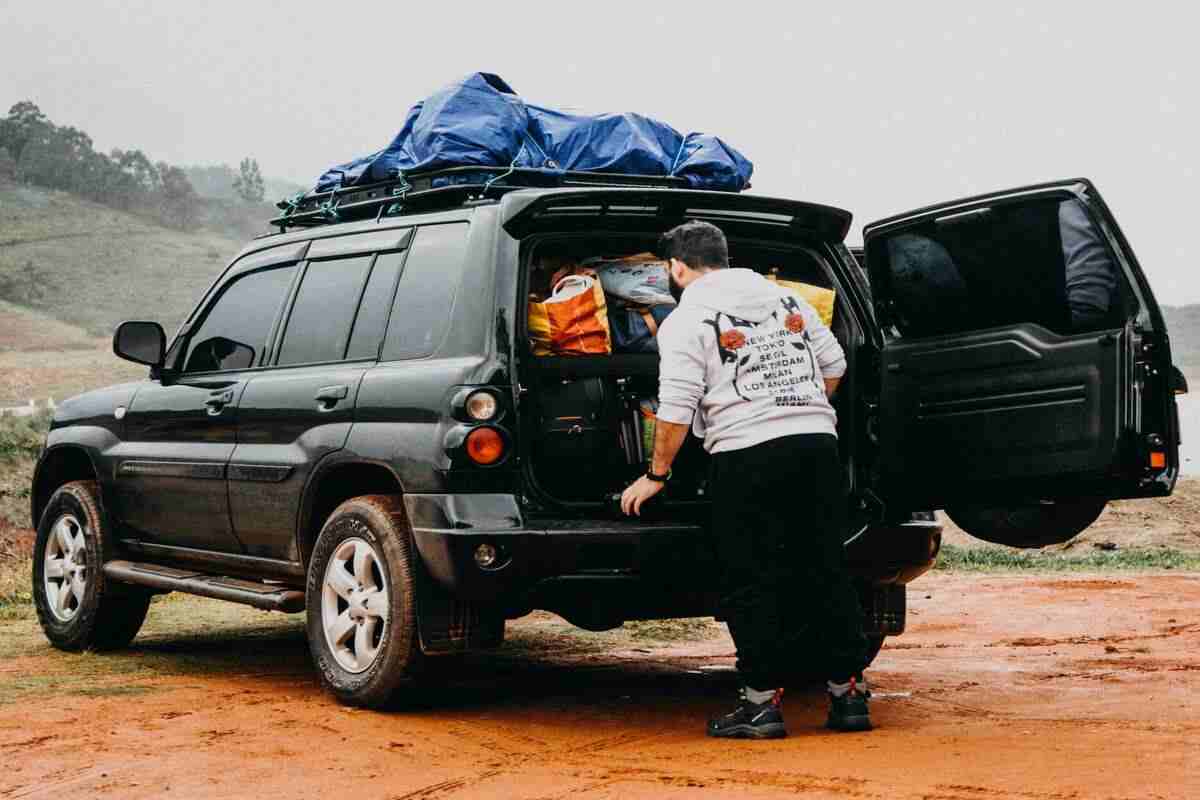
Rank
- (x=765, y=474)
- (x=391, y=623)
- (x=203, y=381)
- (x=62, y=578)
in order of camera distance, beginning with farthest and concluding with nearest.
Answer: (x=62, y=578), (x=203, y=381), (x=391, y=623), (x=765, y=474)

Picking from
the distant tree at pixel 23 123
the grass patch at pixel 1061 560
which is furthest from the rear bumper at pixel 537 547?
the distant tree at pixel 23 123

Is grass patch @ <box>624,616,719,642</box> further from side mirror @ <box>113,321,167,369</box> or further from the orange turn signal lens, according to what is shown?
the orange turn signal lens

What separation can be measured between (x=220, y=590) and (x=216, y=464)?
0.55m

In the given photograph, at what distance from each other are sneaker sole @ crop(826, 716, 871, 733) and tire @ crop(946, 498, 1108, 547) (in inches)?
35.9

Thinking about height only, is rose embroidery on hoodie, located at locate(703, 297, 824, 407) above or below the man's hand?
above

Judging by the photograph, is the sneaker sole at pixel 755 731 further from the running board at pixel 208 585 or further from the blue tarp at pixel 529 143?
the blue tarp at pixel 529 143

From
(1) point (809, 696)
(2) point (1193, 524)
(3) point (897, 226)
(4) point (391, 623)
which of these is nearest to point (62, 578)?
(4) point (391, 623)

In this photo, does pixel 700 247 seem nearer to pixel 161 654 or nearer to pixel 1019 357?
pixel 1019 357

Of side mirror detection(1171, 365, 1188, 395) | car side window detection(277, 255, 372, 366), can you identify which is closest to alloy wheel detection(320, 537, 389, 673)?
car side window detection(277, 255, 372, 366)

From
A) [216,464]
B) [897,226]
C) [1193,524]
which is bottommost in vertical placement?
[1193,524]

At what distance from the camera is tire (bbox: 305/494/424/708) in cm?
614

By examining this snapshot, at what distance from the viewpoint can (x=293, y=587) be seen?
7320mm

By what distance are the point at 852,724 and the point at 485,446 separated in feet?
5.27

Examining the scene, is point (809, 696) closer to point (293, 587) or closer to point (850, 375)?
point (850, 375)
